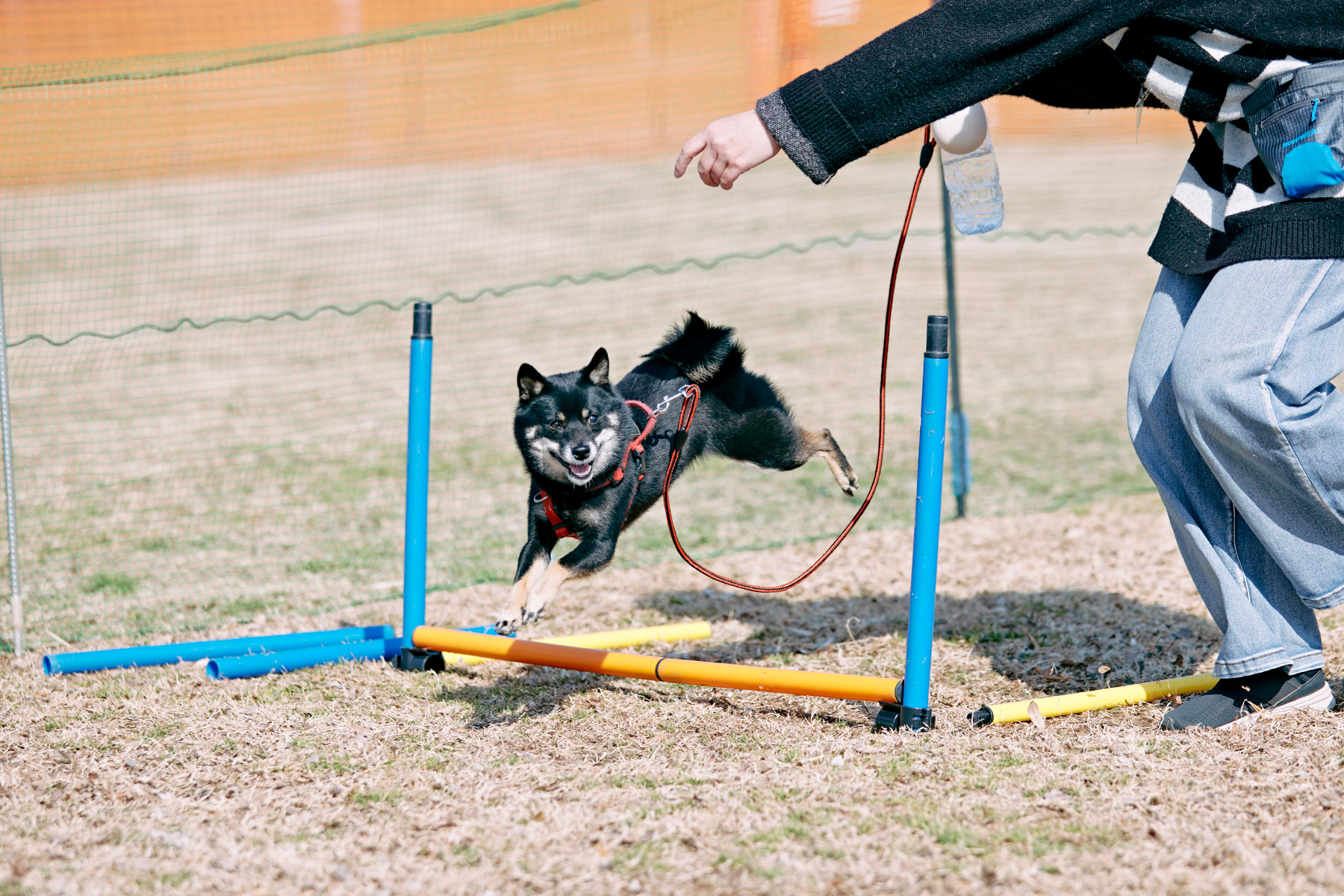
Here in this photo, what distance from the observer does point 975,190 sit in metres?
3.20

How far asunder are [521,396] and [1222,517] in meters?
1.90

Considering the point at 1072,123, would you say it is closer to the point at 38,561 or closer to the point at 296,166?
the point at 296,166

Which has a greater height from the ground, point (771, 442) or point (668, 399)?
point (668, 399)

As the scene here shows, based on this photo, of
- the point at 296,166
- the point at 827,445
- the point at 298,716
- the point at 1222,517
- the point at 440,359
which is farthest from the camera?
the point at 296,166

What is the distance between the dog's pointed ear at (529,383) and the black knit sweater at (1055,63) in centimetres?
112

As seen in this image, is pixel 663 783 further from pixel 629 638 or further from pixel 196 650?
pixel 196 650

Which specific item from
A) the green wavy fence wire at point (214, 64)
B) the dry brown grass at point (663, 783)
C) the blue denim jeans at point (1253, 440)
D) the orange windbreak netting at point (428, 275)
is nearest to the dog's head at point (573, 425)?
the dry brown grass at point (663, 783)

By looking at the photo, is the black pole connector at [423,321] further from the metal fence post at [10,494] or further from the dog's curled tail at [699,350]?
the metal fence post at [10,494]

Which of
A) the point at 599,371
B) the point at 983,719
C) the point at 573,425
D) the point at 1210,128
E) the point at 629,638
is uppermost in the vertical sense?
the point at 1210,128

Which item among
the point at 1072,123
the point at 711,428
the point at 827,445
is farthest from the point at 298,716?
the point at 1072,123

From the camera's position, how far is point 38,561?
5.23 metres

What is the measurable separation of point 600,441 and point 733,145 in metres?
1.06

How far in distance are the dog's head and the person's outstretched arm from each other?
95 centimetres

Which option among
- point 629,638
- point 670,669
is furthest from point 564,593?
point 670,669
